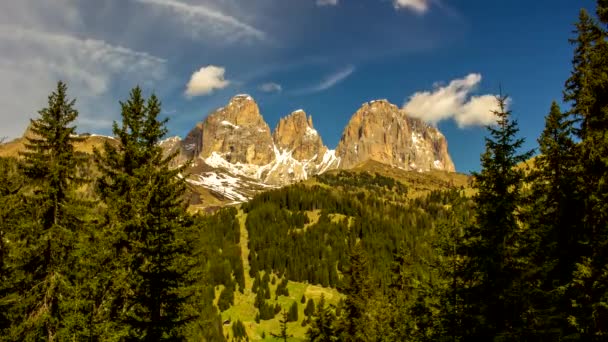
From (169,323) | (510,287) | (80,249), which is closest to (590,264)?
(510,287)

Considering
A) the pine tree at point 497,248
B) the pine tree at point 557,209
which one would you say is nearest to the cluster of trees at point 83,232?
the pine tree at point 497,248

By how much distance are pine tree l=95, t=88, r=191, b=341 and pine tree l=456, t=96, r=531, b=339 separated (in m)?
11.7

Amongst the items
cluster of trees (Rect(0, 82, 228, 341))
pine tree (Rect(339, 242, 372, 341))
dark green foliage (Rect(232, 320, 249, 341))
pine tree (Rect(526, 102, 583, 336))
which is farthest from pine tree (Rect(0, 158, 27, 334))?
dark green foliage (Rect(232, 320, 249, 341))

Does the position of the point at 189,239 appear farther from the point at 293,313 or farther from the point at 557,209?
the point at 293,313

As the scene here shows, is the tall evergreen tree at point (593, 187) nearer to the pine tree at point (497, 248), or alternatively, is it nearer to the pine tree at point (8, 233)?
the pine tree at point (497, 248)

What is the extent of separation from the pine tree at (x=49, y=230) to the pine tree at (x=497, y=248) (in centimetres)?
1867

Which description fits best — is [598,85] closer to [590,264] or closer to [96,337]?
[590,264]

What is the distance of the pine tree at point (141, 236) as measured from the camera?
18.0 metres

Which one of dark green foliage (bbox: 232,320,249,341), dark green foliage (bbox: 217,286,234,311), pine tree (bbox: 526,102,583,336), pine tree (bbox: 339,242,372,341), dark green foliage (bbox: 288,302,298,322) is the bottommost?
dark green foliage (bbox: 232,320,249,341)

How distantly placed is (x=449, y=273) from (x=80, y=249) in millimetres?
17347

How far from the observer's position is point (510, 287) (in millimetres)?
16141

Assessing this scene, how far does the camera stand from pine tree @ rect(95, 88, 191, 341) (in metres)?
18.0

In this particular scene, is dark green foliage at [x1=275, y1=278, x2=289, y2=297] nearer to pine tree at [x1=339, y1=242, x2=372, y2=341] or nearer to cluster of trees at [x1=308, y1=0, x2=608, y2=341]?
pine tree at [x1=339, y1=242, x2=372, y2=341]

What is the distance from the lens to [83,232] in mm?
23422
